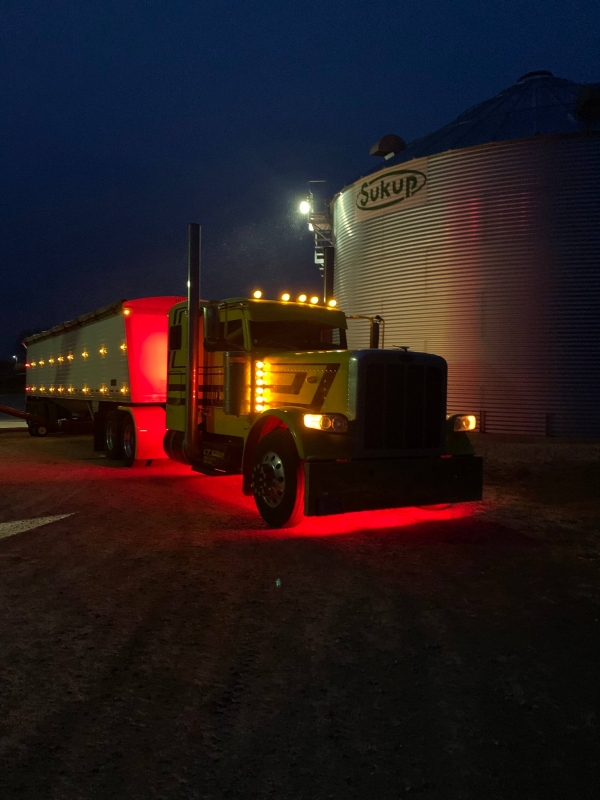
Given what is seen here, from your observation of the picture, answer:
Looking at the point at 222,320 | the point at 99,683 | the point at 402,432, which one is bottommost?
the point at 99,683

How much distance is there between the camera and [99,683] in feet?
13.2

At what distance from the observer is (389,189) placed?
73.0 feet

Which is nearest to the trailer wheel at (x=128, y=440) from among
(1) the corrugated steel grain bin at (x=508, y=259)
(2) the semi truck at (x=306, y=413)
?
(2) the semi truck at (x=306, y=413)

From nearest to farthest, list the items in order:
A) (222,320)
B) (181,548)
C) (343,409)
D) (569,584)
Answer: (569,584), (181,548), (343,409), (222,320)

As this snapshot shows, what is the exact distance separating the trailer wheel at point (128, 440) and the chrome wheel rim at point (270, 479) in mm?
6098

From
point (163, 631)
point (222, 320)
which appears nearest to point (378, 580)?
point (163, 631)

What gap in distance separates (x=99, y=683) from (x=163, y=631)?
88cm

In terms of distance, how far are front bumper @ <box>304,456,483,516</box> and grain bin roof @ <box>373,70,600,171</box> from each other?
14508mm

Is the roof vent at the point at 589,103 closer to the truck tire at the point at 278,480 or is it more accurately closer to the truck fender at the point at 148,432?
the truck fender at the point at 148,432

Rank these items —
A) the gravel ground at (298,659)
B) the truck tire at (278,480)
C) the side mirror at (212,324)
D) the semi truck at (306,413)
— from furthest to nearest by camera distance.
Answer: the side mirror at (212,324) < the truck tire at (278,480) < the semi truck at (306,413) < the gravel ground at (298,659)

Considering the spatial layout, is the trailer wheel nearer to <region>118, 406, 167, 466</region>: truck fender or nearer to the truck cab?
<region>118, 406, 167, 466</region>: truck fender

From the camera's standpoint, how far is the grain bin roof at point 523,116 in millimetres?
19469

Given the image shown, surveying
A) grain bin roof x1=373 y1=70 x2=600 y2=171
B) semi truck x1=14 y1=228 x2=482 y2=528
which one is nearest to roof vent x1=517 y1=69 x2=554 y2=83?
grain bin roof x1=373 y1=70 x2=600 y2=171

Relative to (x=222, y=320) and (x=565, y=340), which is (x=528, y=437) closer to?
(x=565, y=340)
